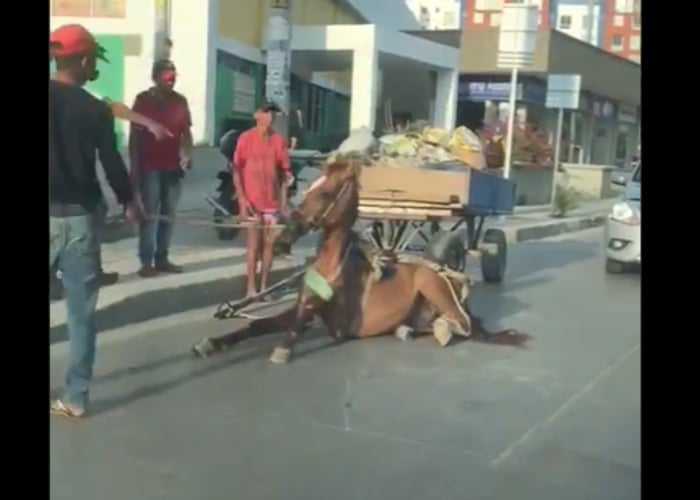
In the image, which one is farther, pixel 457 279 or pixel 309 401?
pixel 457 279

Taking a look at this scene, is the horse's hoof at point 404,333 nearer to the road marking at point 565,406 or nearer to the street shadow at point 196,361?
the street shadow at point 196,361

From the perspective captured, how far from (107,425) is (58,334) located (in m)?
0.20

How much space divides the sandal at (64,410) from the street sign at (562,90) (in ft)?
3.45

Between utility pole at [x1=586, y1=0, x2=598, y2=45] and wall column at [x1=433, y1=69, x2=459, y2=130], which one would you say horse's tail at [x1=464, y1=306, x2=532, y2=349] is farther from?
utility pole at [x1=586, y1=0, x2=598, y2=45]

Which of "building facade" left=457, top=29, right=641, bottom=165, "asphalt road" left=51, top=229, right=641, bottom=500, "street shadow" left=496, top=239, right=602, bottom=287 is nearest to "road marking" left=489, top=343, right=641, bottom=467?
"asphalt road" left=51, top=229, right=641, bottom=500

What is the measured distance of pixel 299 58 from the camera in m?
1.85

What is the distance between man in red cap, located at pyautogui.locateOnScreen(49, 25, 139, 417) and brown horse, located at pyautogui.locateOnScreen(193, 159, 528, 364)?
23 cm

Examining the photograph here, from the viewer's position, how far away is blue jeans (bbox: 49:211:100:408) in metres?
A: 1.79

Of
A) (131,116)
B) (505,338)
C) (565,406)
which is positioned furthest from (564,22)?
(131,116)

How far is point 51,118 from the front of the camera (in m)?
1.72
